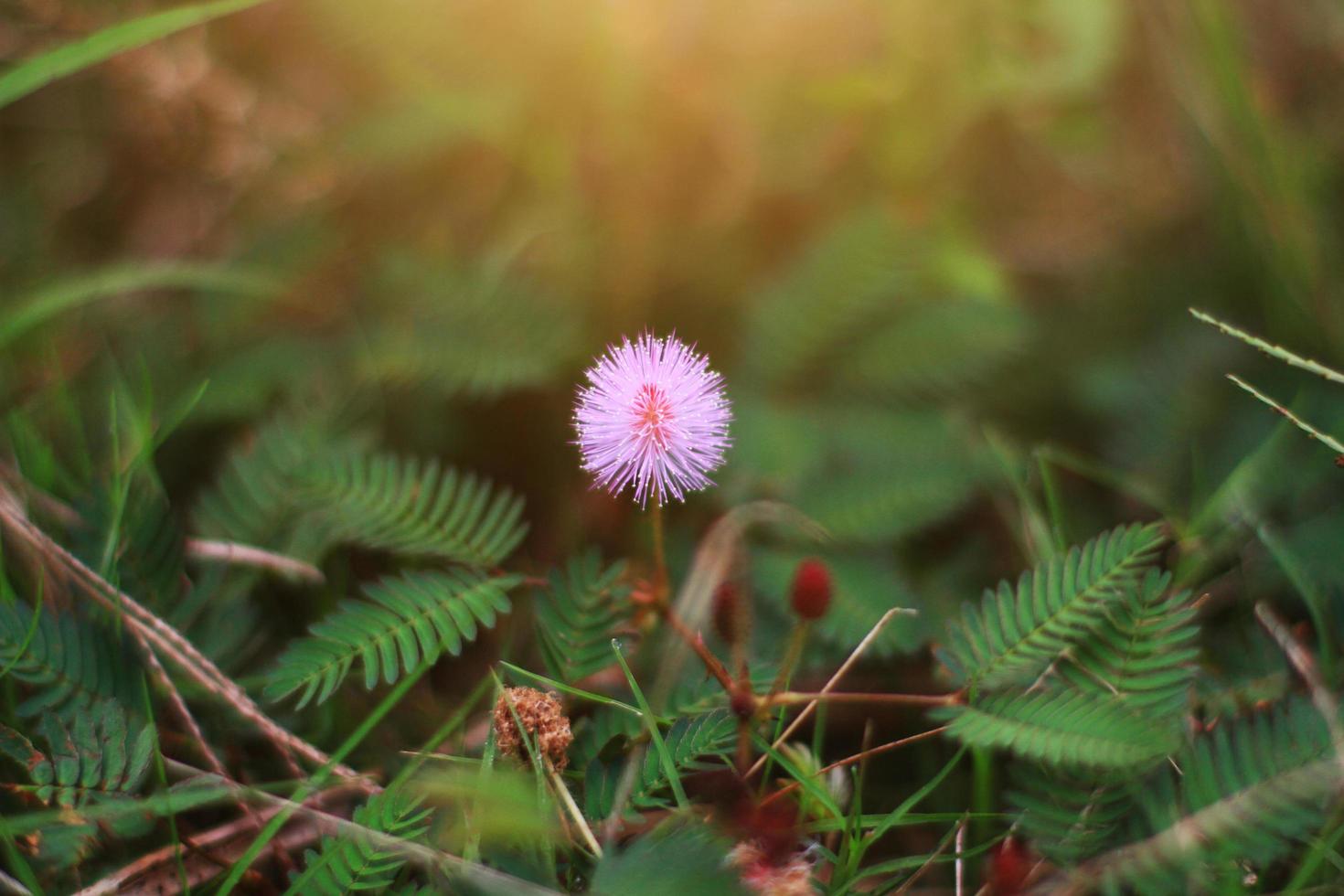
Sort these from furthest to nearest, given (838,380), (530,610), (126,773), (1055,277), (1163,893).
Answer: (1055,277)
(838,380)
(530,610)
(126,773)
(1163,893)

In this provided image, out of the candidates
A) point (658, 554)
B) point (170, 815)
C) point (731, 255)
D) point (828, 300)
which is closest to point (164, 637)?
point (170, 815)

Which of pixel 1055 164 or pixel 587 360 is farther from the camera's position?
pixel 1055 164

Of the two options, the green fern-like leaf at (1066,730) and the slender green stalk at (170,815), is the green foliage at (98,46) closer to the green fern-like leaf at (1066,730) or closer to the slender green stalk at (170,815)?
the slender green stalk at (170,815)

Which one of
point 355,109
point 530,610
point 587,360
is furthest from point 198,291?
point 530,610

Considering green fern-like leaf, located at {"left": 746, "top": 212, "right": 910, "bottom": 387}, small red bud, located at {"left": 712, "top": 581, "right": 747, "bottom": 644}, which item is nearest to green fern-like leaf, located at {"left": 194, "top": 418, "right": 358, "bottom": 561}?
small red bud, located at {"left": 712, "top": 581, "right": 747, "bottom": 644}

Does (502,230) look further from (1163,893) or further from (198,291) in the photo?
(1163,893)

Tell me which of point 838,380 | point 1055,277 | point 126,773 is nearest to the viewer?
point 126,773

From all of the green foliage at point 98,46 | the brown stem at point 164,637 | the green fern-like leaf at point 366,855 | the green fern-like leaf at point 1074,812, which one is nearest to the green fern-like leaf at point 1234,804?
the green fern-like leaf at point 1074,812
